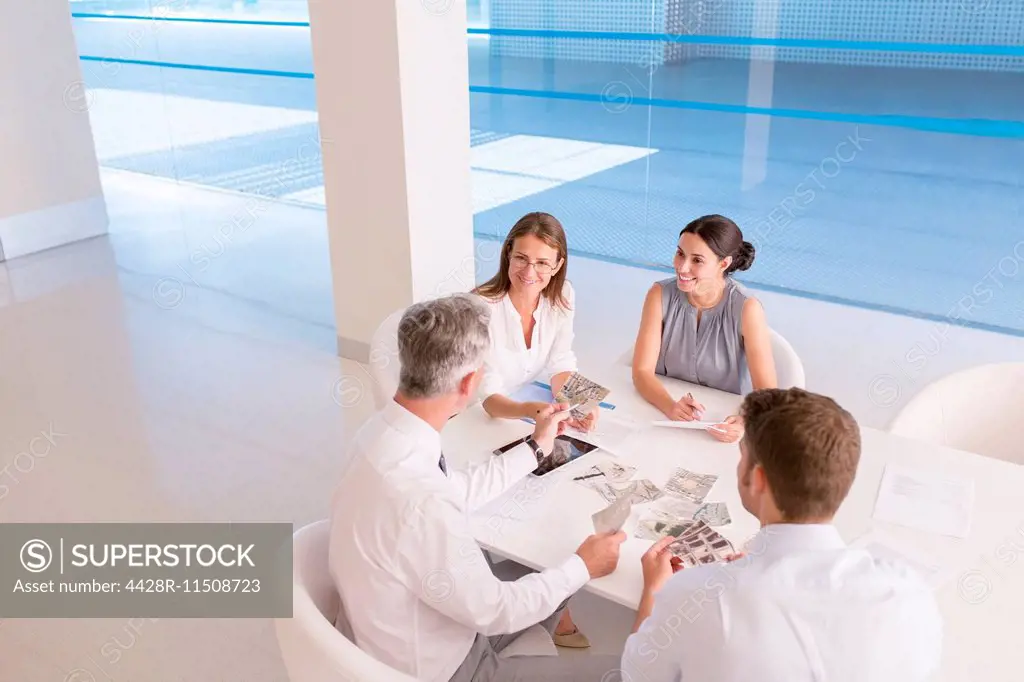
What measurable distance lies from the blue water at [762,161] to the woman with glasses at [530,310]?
3010 millimetres

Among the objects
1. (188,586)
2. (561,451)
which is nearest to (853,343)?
(561,451)

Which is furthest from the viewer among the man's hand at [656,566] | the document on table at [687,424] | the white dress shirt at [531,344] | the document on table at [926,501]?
the white dress shirt at [531,344]

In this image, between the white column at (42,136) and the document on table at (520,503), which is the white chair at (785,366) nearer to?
the document on table at (520,503)

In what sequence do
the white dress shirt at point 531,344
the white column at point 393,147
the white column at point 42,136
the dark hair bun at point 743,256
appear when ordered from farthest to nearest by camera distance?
the white column at point 42,136 → the white column at point 393,147 → the white dress shirt at point 531,344 → the dark hair bun at point 743,256

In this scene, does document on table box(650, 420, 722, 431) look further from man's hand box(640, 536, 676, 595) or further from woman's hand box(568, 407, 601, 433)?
man's hand box(640, 536, 676, 595)

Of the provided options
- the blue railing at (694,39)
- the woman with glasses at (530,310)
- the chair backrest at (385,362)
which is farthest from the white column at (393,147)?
the chair backrest at (385,362)

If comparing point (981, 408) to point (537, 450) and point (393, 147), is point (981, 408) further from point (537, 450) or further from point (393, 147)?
point (393, 147)

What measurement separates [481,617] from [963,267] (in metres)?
5.34

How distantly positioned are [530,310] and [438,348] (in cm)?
133

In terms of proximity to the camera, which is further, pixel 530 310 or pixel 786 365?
pixel 530 310

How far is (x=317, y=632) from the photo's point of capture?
1913mm

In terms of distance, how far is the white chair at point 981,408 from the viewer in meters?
2.99

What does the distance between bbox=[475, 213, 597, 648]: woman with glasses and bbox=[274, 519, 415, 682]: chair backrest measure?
1.07 m

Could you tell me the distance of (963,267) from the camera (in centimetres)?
628
